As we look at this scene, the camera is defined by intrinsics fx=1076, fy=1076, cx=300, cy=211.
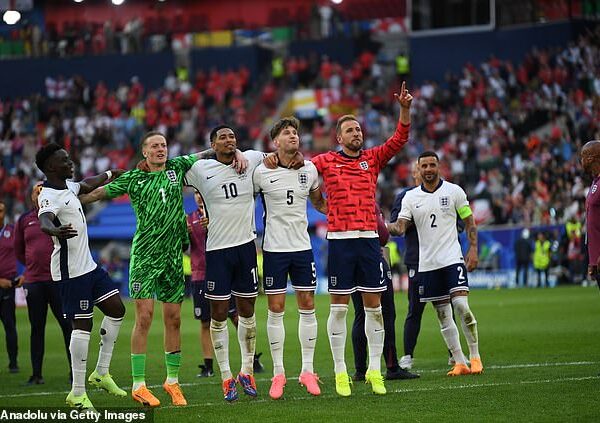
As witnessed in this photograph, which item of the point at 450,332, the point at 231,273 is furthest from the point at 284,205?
the point at 450,332

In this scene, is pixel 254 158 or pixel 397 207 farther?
pixel 397 207

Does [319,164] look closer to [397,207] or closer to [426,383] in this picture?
[397,207]

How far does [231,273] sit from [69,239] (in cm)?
177

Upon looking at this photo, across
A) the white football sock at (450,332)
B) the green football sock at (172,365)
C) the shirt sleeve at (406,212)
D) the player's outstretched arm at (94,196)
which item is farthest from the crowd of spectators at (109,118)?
the green football sock at (172,365)

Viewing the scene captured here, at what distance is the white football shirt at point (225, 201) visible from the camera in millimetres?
11578

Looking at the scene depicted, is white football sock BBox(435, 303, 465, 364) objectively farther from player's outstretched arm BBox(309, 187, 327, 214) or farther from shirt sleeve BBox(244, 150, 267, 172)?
shirt sleeve BBox(244, 150, 267, 172)

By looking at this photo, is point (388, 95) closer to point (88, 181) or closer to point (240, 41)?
point (240, 41)

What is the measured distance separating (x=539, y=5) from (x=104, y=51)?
20.5m

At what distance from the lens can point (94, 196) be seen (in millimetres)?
11461

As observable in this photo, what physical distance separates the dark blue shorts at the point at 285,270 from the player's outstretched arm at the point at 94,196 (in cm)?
184

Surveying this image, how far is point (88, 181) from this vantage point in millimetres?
11602

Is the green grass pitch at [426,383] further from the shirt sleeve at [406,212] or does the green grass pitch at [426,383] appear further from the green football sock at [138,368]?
the shirt sleeve at [406,212]

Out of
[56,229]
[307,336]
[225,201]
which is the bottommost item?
[307,336]
